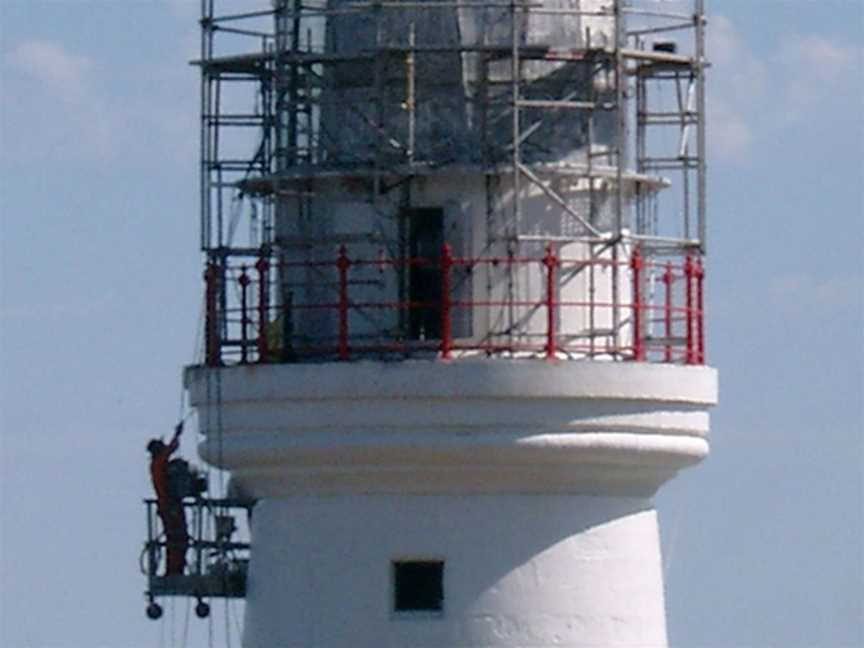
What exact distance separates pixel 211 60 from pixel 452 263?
323 centimetres

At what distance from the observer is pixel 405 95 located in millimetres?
25672

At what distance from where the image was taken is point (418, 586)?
85.3 feet

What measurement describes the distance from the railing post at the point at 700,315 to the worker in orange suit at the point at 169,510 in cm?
464

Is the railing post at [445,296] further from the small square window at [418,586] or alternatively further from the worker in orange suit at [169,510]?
the worker in orange suit at [169,510]

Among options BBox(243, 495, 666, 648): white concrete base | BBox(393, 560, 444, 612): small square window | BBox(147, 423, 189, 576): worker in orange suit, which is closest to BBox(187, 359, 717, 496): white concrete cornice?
BBox(243, 495, 666, 648): white concrete base

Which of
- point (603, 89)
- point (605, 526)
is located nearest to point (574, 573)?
point (605, 526)

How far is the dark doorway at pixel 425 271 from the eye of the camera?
2556 cm

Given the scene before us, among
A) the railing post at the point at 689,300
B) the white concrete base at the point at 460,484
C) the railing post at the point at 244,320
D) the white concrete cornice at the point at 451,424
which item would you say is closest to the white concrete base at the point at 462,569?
the white concrete base at the point at 460,484

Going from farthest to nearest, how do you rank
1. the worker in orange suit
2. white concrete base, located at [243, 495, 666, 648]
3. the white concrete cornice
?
the worker in orange suit < white concrete base, located at [243, 495, 666, 648] < the white concrete cornice

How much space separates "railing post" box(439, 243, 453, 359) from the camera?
83.0 ft

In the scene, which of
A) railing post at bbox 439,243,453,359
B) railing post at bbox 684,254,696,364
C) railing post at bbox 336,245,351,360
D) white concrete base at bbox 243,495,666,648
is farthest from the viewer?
railing post at bbox 684,254,696,364

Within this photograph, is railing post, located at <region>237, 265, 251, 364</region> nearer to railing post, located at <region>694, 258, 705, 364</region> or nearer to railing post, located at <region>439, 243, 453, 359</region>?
railing post, located at <region>439, 243, 453, 359</region>

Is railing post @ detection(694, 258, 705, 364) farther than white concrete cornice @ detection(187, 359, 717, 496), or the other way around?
railing post @ detection(694, 258, 705, 364)

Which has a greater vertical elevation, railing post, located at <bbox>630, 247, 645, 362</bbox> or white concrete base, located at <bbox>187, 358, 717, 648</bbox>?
railing post, located at <bbox>630, 247, 645, 362</bbox>
